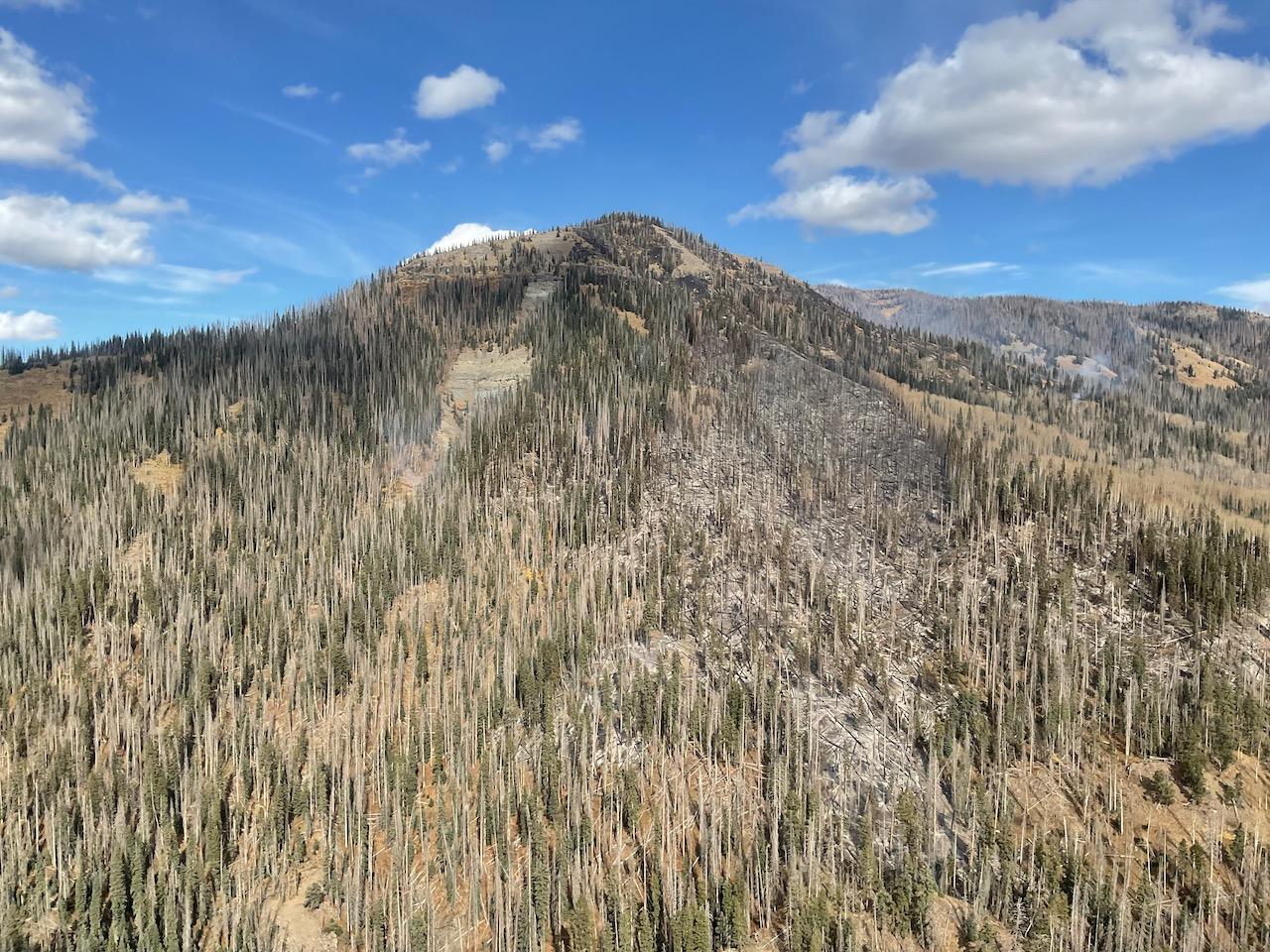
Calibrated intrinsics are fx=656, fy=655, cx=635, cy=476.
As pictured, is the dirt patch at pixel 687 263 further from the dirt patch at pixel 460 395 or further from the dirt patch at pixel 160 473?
the dirt patch at pixel 160 473

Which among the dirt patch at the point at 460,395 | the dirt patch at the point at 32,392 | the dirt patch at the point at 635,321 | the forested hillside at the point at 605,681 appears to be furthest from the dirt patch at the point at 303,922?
the dirt patch at the point at 635,321

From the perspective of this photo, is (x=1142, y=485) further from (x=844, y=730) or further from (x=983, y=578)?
(x=844, y=730)

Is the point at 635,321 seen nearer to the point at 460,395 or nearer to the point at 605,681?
the point at 460,395

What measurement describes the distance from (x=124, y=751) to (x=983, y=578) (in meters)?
40.2

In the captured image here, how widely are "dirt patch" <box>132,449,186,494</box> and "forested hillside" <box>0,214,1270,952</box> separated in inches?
14.3

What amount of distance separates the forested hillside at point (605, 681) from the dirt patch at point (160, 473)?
363mm

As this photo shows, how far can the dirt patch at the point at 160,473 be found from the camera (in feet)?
134

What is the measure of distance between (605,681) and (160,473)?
3400cm

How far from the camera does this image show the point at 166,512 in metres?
37.4

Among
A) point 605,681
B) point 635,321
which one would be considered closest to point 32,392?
point 635,321

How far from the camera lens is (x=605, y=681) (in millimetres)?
27484

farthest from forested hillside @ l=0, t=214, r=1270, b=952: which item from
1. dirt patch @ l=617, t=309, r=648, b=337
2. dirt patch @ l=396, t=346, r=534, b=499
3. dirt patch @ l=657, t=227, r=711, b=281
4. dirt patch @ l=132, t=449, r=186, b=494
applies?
dirt patch @ l=657, t=227, r=711, b=281

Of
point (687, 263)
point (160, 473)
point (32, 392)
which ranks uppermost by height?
point (687, 263)

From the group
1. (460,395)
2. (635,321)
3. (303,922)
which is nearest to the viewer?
(303,922)
